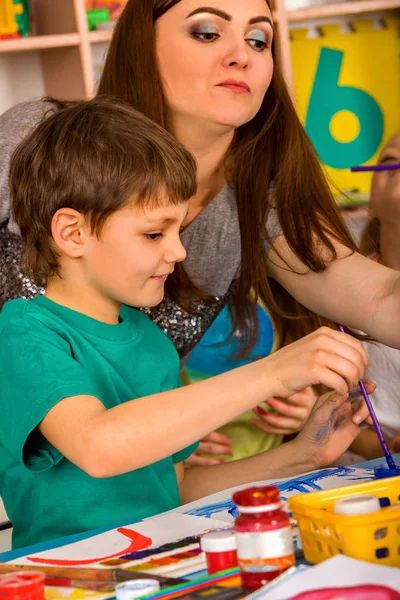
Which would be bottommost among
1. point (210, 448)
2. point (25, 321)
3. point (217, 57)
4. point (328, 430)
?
point (210, 448)

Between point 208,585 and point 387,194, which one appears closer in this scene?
point 208,585

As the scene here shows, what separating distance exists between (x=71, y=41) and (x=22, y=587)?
6.44 feet

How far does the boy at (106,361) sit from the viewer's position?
0.91 meters

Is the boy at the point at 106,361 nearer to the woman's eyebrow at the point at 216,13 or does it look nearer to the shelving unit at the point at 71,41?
the woman's eyebrow at the point at 216,13

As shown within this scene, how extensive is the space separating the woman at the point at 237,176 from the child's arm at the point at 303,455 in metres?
0.17

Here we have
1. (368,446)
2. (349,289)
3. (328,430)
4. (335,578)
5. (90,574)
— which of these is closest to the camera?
(335,578)

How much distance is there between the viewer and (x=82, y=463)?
0.90 meters

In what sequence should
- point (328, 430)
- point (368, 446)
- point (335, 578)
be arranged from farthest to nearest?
point (368, 446) → point (328, 430) → point (335, 578)

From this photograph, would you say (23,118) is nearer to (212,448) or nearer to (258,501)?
(212,448)

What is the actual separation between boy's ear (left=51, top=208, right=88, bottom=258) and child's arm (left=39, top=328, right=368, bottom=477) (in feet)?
0.74

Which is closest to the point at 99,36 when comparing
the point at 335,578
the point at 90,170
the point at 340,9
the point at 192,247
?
the point at 340,9

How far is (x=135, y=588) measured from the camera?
26.9 inches

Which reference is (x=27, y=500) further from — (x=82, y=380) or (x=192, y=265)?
(x=192, y=265)

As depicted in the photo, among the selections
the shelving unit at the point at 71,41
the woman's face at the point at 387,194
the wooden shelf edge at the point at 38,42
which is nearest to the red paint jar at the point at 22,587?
the woman's face at the point at 387,194
